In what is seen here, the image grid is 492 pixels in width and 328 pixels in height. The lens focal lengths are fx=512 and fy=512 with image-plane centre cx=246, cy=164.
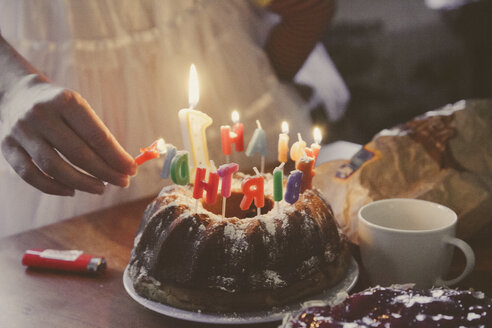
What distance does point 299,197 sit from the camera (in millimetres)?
989

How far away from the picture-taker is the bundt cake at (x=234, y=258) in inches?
34.0

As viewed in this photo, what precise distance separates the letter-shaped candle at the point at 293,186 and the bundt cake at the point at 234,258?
0.02 m

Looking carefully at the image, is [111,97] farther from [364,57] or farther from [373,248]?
[364,57]

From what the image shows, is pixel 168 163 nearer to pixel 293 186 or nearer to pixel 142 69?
pixel 293 186

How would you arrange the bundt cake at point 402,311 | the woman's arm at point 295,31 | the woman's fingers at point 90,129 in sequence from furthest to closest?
the woman's arm at point 295,31
the woman's fingers at point 90,129
the bundt cake at point 402,311

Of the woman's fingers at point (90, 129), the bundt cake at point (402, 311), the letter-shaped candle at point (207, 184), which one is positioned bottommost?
the bundt cake at point (402, 311)

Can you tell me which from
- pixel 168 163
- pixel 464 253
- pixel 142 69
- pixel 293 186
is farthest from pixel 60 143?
pixel 464 253

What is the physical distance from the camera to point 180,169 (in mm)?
933

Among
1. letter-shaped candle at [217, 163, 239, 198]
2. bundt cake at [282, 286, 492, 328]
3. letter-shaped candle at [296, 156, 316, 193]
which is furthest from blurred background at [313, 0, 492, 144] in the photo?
bundt cake at [282, 286, 492, 328]

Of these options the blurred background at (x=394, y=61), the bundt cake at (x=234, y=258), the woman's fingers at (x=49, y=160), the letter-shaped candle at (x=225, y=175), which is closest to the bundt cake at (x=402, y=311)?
the bundt cake at (x=234, y=258)

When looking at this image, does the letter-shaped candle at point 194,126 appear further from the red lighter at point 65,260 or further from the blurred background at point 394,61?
the blurred background at point 394,61

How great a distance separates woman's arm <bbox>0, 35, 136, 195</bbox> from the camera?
97 centimetres

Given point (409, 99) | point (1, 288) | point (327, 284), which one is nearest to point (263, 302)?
point (327, 284)

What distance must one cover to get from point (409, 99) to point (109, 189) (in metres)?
2.33
